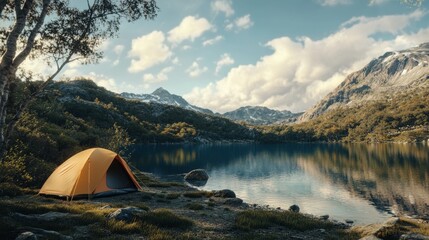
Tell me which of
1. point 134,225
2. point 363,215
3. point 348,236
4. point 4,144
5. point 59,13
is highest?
point 59,13

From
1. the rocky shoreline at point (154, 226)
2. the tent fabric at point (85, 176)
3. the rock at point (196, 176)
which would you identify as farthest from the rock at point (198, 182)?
the rocky shoreline at point (154, 226)

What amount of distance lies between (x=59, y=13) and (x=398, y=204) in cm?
5214

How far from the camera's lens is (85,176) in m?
29.5

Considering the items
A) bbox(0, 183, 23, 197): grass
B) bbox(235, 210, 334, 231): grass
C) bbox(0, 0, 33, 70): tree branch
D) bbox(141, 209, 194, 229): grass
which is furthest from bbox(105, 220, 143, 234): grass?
bbox(0, 183, 23, 197): grass

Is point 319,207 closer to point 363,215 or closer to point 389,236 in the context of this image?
point 363,215

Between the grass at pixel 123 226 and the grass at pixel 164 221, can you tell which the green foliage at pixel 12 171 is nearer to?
the grass at pixel 164 221

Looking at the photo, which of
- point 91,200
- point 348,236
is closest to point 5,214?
point 91,200

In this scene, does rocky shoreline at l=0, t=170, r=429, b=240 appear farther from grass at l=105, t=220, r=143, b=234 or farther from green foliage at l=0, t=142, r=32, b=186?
green foliage at l=0, t=142, r=32, b=186

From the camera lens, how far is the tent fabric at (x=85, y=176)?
2859cm

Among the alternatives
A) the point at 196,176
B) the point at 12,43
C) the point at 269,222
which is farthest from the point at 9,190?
the point at 196,176

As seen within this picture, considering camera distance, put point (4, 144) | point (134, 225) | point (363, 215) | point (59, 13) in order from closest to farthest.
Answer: point (134, 225)
point (4, 144)
point (59, 13)
point (363, 215)

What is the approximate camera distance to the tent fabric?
2859 centimetres

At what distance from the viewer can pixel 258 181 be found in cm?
8131

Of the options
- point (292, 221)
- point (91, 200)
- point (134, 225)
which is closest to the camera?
point (134, 225)
